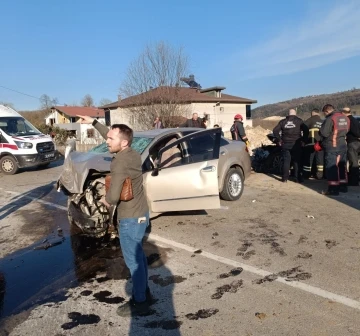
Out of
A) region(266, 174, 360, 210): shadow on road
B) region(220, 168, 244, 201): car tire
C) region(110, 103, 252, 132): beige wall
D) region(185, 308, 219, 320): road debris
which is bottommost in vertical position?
region(185, 308, 219, 320): road debris

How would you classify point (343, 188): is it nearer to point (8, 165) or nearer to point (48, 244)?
point (48, 244)

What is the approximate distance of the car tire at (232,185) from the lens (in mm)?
7638

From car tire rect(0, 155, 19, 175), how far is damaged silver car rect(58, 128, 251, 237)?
828 cm

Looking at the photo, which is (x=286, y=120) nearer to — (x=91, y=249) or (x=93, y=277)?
(x=91, y=249)

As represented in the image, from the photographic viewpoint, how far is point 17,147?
45.3ft

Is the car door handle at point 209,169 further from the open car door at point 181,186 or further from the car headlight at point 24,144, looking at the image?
the car headlight at point 24,144

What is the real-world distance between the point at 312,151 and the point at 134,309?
7415 mm

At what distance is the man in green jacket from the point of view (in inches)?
126

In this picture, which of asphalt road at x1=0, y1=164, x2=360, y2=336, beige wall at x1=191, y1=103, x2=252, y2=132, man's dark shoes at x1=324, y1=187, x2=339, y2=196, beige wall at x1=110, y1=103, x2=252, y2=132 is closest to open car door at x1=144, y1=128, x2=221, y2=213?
asphalt road at x1=0, y1=164, x2=360, y2=336

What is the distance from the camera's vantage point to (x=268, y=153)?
1141 centimetres

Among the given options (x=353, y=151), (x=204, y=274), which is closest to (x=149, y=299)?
(x=204, y=274)

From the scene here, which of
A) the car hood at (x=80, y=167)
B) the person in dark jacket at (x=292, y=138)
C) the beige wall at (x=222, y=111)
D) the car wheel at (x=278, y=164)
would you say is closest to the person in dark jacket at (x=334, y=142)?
the person in dark jacket at (x=292, y=138)

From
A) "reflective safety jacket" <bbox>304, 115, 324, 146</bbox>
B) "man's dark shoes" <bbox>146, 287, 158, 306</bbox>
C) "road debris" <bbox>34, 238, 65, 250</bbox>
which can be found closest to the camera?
"man's dark shoes" <bbox>146, 287, 158, 306</bbox>

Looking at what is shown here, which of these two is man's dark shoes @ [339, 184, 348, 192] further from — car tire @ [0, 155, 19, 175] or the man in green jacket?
car tire @ [0, 155, 19, 175]
